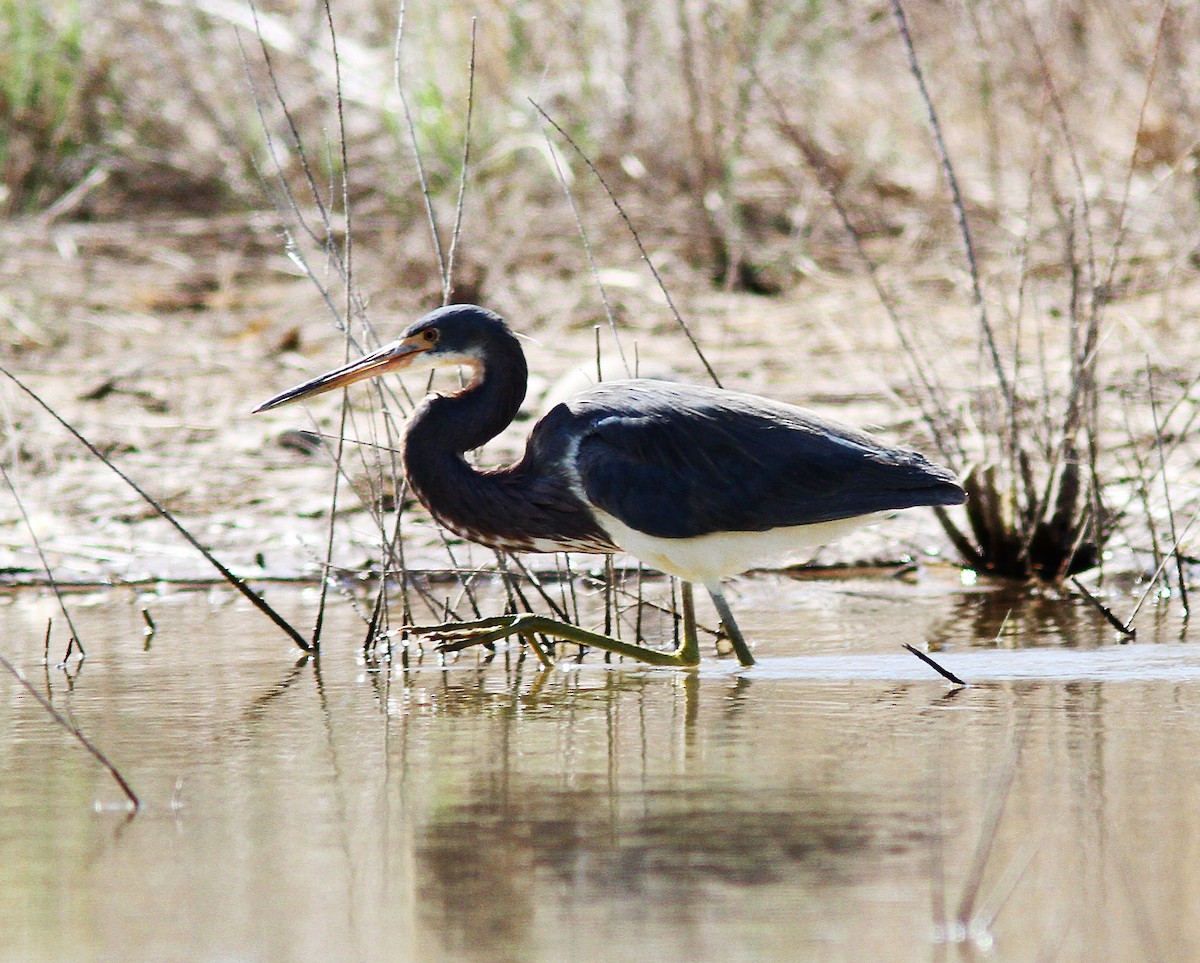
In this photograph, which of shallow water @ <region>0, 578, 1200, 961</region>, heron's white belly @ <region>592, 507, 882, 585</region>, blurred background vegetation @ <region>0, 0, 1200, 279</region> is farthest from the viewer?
blurred background vegetation @ <region>0, 0, 1200, 279</region>

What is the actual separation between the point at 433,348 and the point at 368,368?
0.70 feet

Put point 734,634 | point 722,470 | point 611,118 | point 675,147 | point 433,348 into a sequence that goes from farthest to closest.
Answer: point 611,118 < point 675,147 < point 433,348 < point 722,470 < point 734,634

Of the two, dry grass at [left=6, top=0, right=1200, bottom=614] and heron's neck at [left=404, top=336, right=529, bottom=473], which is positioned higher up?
dry grass at [left=6, top=0, right=1200, bottom=614]

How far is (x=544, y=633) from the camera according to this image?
18.7 feet

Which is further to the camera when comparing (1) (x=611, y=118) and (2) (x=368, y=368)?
(1) (x=611, y=118)

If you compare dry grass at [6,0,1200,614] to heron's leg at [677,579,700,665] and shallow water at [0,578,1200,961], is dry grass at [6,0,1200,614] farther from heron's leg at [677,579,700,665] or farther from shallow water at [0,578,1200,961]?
shallow water at [0,578,1200,961]

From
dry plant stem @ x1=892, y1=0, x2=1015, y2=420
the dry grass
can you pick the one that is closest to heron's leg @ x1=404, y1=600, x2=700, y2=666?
dry plant stem @ x1=892, y1=0, x2=1015, y2=420

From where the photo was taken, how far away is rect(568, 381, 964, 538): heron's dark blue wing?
560cm

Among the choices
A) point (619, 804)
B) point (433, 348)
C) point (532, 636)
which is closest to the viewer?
point (619, 804)

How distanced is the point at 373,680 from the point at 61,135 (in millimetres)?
7428

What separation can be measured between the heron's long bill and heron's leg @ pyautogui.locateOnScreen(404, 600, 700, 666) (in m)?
0.81

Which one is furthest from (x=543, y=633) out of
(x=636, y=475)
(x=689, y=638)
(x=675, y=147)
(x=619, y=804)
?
(x=675, y=147)

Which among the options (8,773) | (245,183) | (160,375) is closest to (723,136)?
(245,183)

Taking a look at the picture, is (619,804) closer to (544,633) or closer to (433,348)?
(544,633)
